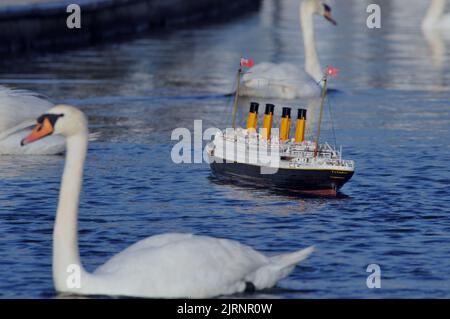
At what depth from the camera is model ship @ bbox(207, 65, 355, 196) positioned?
19219 millimetres

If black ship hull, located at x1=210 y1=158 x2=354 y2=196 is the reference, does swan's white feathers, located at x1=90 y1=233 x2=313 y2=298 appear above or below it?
above

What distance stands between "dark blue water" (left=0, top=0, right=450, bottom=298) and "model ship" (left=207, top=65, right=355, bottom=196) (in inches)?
9.8

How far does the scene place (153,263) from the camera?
43.9 ft

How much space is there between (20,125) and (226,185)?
3.99 m

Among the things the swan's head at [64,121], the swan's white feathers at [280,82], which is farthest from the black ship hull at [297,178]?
the swan's white feathers at [280,82]

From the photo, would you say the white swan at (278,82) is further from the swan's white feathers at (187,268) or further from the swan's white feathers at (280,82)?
the swan's white feathers at (187,268)

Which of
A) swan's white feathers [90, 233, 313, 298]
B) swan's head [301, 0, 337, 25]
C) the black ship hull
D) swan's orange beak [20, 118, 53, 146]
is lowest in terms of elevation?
the black ship hull

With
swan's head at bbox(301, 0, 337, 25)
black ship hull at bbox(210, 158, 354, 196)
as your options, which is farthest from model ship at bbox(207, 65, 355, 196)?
swan's head at bbox(301, 0, 337, 25)

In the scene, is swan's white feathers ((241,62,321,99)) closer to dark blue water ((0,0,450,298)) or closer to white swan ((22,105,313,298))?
dark blue water ((0,0,450,298))

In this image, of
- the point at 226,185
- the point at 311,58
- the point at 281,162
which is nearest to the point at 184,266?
the point at 281,162

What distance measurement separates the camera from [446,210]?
18359mm

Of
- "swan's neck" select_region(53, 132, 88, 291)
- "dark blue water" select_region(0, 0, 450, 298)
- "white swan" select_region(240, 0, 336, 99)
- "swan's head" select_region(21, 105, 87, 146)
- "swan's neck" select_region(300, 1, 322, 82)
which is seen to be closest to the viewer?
"swan's neck" select_region(53, 132, 88, 291)
